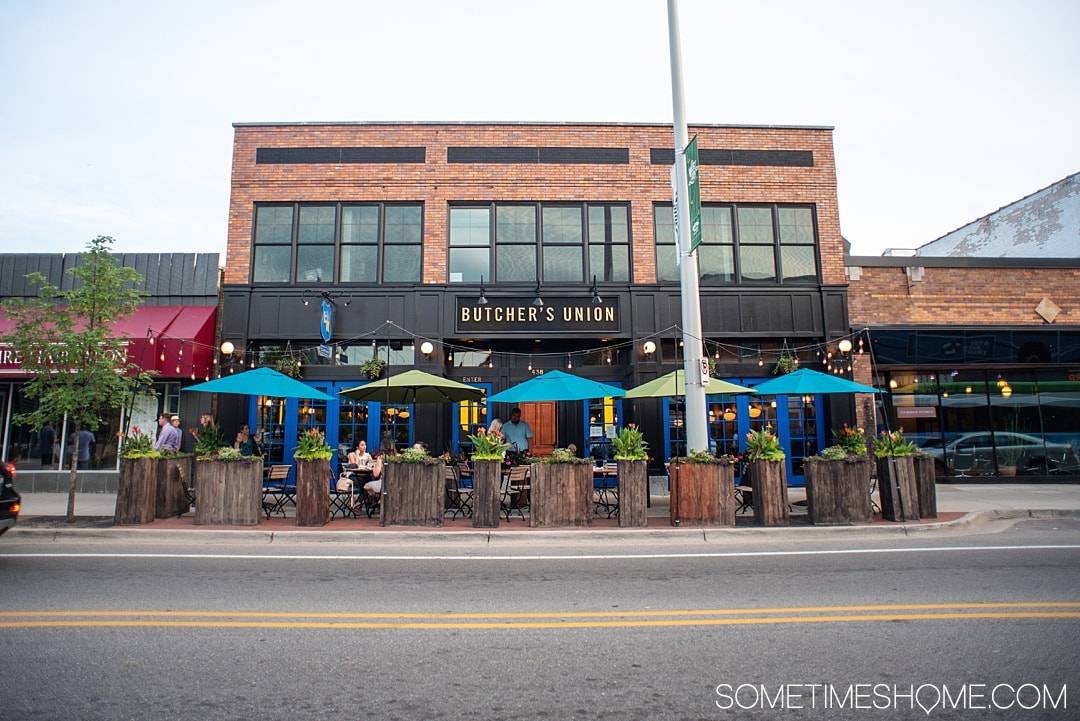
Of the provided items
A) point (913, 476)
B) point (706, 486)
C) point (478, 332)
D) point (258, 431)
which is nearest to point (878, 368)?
point (913, 476)

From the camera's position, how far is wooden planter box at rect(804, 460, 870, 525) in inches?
396

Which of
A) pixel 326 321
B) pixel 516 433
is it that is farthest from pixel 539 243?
pixel 326 321

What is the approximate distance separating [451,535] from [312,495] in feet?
7.63

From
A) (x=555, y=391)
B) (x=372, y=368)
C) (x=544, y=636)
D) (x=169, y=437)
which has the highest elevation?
(x=372, y=368)

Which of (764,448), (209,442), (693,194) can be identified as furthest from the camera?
(209,442)

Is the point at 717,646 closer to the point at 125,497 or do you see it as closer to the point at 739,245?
the point at 125,497

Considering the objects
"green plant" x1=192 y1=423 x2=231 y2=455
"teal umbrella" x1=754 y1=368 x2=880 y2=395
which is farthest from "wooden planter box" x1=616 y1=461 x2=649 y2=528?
"green plant" x1=192 y1=423 x2=231 y2=455

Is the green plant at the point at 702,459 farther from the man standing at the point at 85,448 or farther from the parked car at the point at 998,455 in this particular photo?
the man standing at the point at 85,448

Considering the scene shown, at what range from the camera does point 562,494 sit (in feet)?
32.8

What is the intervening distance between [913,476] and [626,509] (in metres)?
4.54

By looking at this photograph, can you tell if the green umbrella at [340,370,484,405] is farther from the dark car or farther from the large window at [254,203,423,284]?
the dark car

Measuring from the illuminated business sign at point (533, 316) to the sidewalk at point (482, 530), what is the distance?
4.75 m

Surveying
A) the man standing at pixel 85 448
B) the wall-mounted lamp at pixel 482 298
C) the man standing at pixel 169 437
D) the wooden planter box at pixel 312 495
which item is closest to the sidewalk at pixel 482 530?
the wooden planter box at pixel 312 495

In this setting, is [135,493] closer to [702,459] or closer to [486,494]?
[486,494]
